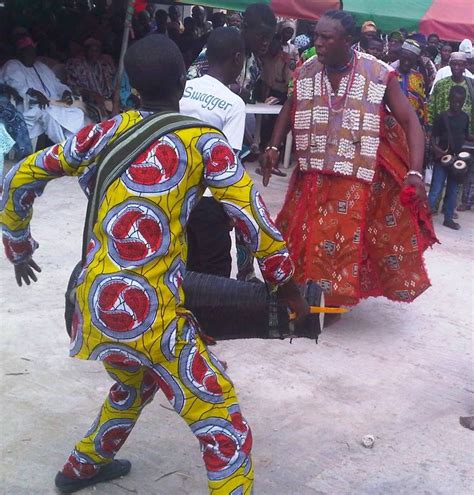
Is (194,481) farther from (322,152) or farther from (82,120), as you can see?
(82,120)

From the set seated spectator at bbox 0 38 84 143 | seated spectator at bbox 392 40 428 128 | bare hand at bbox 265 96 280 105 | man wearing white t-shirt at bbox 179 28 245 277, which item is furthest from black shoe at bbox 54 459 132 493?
bare hand at bbox 265 96 280 105

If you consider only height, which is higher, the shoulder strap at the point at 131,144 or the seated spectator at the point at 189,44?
the shoulder strap at the point at 131,144

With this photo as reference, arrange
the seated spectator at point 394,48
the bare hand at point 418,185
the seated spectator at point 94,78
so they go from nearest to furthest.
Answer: the bare hand at point 418,185
the seated spectator at point 394,48
the seated spectator at point 94,78

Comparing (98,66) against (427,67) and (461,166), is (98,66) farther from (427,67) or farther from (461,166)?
(461,166)

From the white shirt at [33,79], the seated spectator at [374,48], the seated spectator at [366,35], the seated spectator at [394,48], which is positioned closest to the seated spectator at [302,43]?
the seated spectator at [394,48]

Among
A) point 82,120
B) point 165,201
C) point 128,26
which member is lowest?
point 82,120

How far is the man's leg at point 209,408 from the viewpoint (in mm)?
2408

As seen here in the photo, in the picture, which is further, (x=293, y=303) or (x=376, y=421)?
(x=376, y=421)

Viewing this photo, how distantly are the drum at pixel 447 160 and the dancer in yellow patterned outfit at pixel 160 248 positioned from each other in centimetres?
570

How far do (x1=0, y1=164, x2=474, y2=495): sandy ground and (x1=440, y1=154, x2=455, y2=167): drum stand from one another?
2.75m

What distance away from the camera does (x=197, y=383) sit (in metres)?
2.41

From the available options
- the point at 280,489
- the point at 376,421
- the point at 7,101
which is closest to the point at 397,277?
the point at 376,421

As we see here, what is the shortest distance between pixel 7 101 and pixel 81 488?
20.7 ft

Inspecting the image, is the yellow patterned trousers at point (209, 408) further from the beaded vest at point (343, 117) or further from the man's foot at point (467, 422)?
the beaded vest at point (343, 117)
